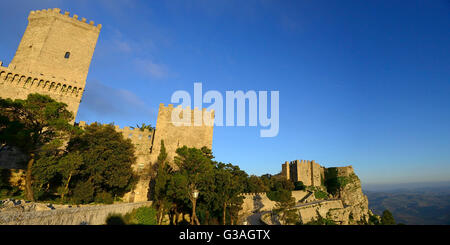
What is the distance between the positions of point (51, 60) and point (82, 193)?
53.8 ft

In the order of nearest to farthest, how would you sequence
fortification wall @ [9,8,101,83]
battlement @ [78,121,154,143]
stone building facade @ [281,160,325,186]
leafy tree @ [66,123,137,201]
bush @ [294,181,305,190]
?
leafy tree @ [66,123,137,201], fortification wall @ [9,8,101,83], battlement @ [78,121,154,143], bush @ [294,181,305,190], stone building facade @ [281,160,325,186]

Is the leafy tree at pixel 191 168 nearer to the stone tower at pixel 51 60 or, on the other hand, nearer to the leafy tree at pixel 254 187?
the stone tower at pixel 51 60

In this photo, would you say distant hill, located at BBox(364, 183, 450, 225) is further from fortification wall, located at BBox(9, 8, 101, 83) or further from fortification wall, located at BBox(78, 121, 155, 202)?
fortification wall, located at BBox(9, 8, 101, 83)

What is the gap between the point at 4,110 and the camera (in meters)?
17.1

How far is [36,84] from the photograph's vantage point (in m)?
22.8

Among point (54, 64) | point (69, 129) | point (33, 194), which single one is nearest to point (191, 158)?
point (69, 129)

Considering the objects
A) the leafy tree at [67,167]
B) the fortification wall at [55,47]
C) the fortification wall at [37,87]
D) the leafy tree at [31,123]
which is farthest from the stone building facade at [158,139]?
the leafy tree at [31,123]

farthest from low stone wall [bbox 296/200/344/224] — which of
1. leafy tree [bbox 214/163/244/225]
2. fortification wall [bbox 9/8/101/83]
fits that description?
fortification wall [bbox 9/8/101/83]

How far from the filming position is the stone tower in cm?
2203

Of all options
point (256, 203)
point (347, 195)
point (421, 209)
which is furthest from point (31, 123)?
point (421, 209)

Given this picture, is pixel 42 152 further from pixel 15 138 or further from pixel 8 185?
pixel 8 185

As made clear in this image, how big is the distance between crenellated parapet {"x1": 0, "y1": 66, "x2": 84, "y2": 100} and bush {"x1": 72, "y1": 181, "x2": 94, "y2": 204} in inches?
457

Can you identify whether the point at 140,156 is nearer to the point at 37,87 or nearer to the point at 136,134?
the point at 136,134
